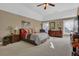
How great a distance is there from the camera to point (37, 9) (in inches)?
71.9

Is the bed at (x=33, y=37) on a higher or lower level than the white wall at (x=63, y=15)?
lower

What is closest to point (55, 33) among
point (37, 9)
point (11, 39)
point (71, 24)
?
point (71, 24)

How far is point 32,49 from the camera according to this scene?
5.80 ft

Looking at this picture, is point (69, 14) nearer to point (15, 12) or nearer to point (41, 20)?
point (41, 20)

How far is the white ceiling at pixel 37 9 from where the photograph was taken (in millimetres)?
1774

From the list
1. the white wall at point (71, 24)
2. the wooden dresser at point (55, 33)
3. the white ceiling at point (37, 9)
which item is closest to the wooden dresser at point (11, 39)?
the white ceiling at point (37, 9)

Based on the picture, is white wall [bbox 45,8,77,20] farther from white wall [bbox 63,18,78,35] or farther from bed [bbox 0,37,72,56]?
bed [bbox 0,37,72,56]

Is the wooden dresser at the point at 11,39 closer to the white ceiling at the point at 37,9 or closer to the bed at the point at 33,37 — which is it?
the bed at the point at 33,37

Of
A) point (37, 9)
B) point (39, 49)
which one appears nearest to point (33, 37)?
point (39, 49)

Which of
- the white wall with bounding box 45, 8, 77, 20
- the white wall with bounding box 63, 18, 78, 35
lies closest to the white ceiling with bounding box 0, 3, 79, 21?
the white wall with bounding box 45, 8, 77, 20

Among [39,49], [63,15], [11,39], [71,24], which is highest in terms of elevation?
[63,15]

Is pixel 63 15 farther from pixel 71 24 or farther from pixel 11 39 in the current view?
pixel 11 39

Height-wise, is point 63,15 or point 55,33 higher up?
point 63,15

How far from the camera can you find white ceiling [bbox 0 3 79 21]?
5.82 feet
